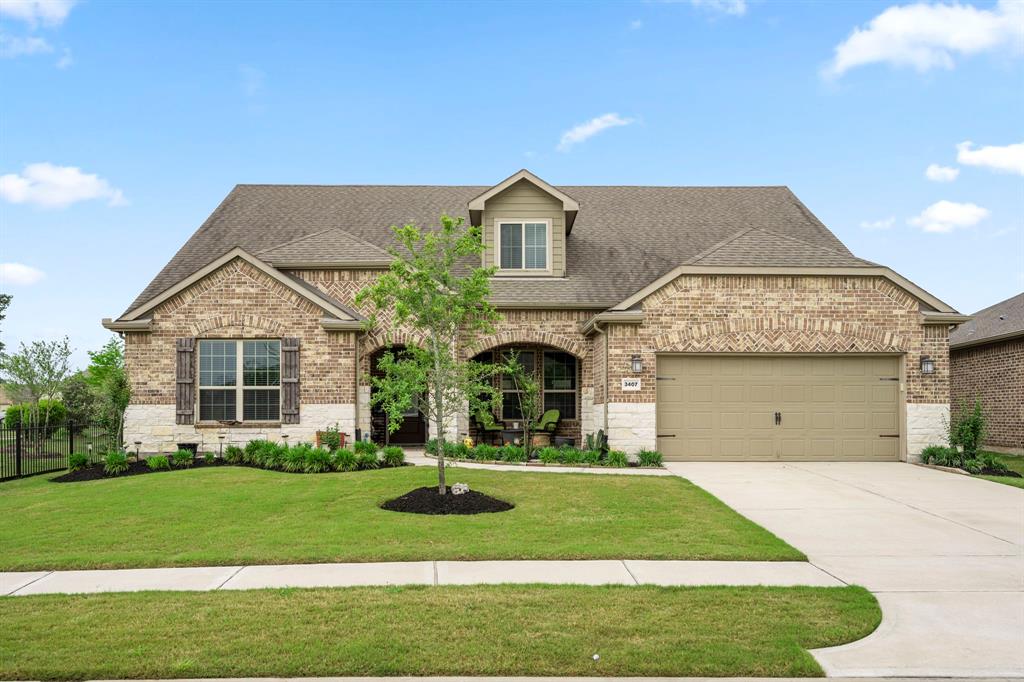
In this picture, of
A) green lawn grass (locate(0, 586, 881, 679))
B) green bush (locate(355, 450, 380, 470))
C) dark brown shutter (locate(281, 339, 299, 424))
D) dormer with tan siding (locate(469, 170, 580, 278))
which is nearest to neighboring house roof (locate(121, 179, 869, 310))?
dormer with tan siding (locate(469, 170, 580, 278))

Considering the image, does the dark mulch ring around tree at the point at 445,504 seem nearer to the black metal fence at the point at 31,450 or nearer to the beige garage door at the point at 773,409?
the beige garage door at the point at 773,409

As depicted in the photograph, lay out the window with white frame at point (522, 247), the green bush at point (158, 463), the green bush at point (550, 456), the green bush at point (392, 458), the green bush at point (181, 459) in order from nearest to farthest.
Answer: the green bush at point (392, 458) → the green bush at point (158, 463) → the green bush at point (181, 459) → the green bush at point (550, 456) → the window with white frame at point (522, 247)

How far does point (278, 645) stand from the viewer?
17.2 feet

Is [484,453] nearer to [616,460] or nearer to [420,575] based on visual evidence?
[616,460]

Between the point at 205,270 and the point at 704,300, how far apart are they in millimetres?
11517

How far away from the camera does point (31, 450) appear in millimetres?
17469

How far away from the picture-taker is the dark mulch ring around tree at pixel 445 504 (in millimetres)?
10547

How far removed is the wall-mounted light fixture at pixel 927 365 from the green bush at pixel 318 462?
13.2 meters

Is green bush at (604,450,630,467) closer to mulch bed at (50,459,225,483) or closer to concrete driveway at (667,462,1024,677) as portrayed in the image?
concrete driveway at (667,462,1024,677)

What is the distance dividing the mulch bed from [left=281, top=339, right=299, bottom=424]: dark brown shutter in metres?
1.77

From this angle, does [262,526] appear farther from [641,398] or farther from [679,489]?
[641,398]

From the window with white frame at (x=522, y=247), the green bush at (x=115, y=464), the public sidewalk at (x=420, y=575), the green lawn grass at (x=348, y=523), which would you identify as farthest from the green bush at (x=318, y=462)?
the window with white frame at (x=522, y=247)

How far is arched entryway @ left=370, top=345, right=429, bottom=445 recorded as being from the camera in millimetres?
20734

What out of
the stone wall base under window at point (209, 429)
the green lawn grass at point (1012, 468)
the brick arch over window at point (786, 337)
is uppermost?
the brick arch over window at point (786, 337)
